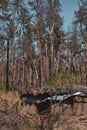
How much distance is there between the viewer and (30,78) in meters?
58.1

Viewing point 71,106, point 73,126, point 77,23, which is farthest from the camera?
point 77,23

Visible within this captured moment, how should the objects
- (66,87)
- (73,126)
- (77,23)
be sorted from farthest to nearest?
(77,23) < (66,87) < (73,126)

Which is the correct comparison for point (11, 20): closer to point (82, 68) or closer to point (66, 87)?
point (82, 68)

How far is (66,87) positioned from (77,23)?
109 ft

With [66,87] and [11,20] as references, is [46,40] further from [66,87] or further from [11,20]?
[66,87]

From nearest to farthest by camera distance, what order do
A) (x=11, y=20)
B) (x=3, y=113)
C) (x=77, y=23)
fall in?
1. (x=3, y=113)
2. (x=11, y=20)
3. (x=77, y=23)

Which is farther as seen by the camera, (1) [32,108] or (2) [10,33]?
(2) [10,33]

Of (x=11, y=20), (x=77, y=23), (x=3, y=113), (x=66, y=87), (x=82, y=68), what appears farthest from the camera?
(x=82, y=68)

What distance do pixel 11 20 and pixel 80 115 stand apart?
29155mm

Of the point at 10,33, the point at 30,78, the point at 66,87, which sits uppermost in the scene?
the point at 10,33

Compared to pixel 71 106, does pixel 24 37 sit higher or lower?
higher

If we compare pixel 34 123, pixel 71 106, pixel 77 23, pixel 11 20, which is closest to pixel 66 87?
pixel 71 106

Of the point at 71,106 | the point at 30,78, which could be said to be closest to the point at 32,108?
the point at 71,106

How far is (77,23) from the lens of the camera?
1903 inches
